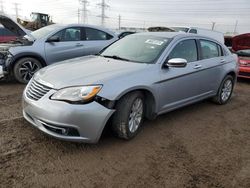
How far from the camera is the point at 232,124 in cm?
463

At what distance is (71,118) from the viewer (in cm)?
300

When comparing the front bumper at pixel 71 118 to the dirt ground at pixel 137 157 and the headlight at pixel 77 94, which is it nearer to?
the headlight at pixel 77 94

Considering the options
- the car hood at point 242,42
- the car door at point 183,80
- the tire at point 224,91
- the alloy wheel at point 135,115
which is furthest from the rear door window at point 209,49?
the car hood at point 242,42

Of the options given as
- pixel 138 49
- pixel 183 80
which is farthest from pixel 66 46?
pixel 183 80

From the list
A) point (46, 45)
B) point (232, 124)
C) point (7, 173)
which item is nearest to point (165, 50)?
point (232, 124)

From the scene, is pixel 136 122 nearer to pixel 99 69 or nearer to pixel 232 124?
pixel 99 69

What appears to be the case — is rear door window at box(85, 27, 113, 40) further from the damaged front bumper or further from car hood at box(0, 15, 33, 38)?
the damaged front bumper

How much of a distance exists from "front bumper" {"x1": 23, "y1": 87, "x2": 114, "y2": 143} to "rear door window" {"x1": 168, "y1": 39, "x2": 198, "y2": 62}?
5.43ft

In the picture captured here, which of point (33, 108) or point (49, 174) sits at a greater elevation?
point (33, 108)

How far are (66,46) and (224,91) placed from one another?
13.4 feet

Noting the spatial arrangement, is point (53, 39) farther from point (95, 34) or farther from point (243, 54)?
point (243, 54)

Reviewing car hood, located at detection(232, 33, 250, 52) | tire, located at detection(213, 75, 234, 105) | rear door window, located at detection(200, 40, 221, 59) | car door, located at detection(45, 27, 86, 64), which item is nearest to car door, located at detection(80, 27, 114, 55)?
car door, located at detection(45, 27, 86, 64)

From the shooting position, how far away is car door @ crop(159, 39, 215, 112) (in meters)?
3.98

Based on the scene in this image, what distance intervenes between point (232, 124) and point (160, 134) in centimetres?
153
